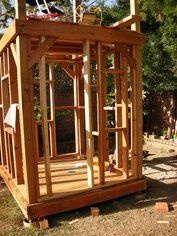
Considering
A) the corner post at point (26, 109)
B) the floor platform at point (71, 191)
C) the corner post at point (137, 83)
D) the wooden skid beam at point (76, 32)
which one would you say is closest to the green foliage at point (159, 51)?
the corner post at point (137, 83)

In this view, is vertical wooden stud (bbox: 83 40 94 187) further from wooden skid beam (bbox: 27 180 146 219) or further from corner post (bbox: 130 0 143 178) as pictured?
corner post (bbox: 130 0 143 178)

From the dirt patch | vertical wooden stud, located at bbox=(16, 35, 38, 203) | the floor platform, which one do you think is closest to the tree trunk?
the dirt patch

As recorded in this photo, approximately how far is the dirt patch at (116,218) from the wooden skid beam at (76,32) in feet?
8.87

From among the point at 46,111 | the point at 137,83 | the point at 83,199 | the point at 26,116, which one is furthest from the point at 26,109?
the point at 137,83

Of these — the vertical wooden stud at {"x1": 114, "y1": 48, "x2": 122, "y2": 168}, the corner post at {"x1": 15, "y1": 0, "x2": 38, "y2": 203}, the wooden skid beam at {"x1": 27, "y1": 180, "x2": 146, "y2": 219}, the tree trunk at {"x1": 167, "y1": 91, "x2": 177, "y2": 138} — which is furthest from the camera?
the tree trunk at {"x1": 167, "y1": 91, "x2": 177, "y2": 138}

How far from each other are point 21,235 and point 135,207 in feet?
6.08

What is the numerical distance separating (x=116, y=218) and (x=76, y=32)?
2.86 m

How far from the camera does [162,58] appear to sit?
902 centimetres

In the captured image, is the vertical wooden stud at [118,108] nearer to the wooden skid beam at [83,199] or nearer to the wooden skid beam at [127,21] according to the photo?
the wooden skid beam at [127,21]

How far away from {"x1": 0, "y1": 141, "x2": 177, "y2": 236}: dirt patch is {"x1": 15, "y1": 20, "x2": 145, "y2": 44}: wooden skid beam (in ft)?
8.87

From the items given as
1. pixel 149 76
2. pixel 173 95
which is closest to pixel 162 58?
pixel 149 76

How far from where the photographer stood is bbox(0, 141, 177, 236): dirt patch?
161 inches

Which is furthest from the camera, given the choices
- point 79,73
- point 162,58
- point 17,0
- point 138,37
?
point 162,58

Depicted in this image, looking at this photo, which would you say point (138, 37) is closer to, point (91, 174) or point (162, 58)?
point (91, 174)
